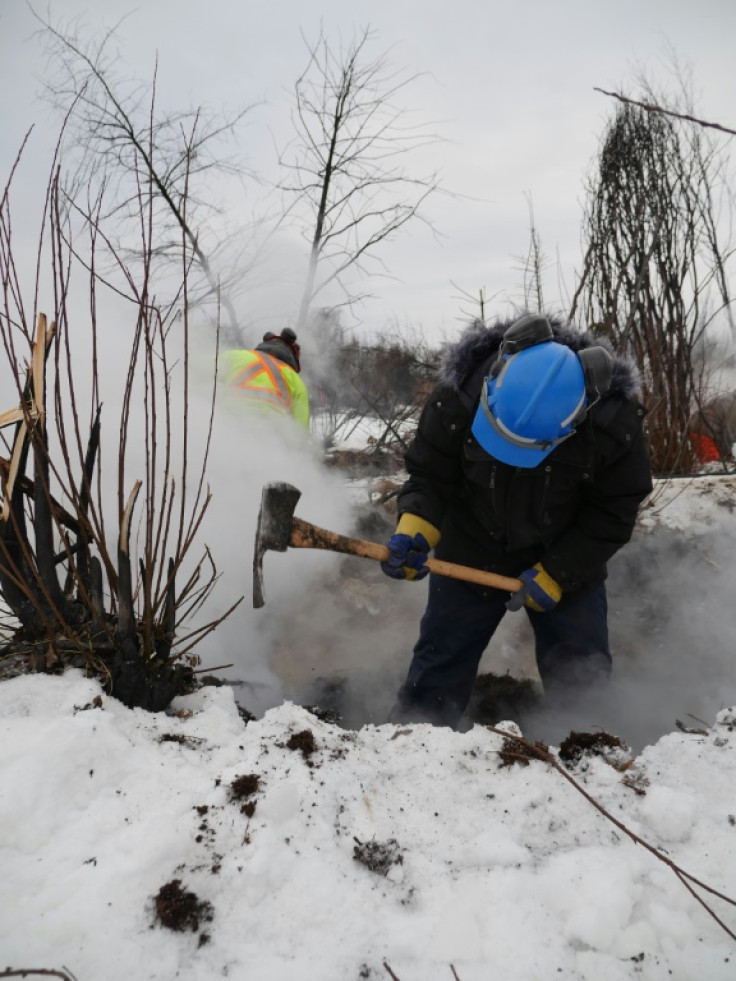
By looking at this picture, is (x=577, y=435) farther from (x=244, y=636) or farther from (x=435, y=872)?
(x=244, y=636)

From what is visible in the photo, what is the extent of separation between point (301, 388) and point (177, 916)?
13.2 feet

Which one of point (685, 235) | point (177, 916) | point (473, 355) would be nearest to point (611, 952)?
point (177, 916)

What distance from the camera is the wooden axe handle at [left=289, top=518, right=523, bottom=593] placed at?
97.0 inches

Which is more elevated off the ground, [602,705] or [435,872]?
[435,872]

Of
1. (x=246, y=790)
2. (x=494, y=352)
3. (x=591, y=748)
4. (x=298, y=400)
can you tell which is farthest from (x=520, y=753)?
(x=298, y=400)

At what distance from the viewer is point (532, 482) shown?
7.51 feet

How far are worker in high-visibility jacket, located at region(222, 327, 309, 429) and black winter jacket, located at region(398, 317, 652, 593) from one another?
2145mm

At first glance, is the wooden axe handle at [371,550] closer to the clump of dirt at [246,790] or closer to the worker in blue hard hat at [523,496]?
the worker in blue hard hat at [523,496]

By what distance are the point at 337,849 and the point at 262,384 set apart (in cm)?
359

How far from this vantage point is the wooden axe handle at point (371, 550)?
2.46m

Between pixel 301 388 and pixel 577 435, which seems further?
pixel 301 388

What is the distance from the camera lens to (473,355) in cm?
227

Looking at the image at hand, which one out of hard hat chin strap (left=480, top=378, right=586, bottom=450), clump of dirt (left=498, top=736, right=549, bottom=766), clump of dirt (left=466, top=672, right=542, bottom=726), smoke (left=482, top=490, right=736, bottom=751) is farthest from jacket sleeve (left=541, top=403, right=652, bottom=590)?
clump of dirt (left=466, top=672, right=542, bottom=726)

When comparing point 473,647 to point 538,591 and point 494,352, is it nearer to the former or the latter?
point 538,591
